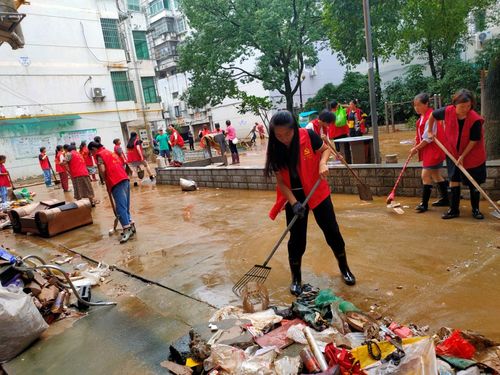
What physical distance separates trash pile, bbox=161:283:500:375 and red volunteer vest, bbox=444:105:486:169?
2715 millimetres

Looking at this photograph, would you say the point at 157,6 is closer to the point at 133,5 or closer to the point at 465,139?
the point at 133,5

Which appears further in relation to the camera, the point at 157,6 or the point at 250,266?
the point at 157,6

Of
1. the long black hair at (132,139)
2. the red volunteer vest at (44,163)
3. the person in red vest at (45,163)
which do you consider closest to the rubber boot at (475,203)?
the long black hair at (132,139)

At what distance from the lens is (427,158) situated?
16.4ft

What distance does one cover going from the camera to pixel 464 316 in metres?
2.63

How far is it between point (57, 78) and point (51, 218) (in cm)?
1780

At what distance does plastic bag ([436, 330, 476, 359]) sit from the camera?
2041 millimetres

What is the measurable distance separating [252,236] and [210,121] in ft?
97.7

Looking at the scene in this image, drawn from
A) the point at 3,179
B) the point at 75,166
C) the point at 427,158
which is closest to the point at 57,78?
the point at 3,179

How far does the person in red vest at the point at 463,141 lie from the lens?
4.22 metres

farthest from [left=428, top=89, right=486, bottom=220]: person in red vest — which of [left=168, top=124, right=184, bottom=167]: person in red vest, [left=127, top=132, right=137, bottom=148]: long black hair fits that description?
[left=168, top=124, right=184, bottom=167]: person in red vest

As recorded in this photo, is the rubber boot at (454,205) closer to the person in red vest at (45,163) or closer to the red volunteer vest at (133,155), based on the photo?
the red volunteer vest at (133,155)

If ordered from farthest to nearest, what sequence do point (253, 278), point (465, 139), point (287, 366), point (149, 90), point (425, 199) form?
point (149, 90)
point (425, 199)
point (465, 139)
point (253, 278)
point (287, 366)

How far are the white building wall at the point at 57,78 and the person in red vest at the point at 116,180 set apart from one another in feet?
56.4
